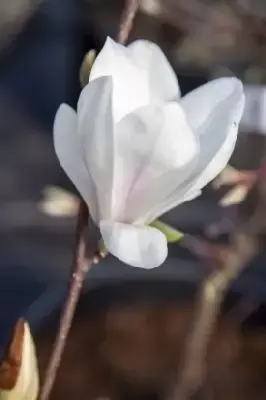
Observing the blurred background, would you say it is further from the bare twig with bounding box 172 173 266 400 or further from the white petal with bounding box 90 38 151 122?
the white petal with bounding box 90 38 151 122

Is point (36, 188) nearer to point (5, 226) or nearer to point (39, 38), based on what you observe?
point (5, 226)

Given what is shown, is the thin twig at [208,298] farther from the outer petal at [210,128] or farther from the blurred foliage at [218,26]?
the outer petal at [210,128]

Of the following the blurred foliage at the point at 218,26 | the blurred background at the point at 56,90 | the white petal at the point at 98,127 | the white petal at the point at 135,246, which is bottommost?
the blurred background at the point at 56,90

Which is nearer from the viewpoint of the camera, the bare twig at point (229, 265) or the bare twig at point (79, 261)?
the bare twig at point (79, 261)

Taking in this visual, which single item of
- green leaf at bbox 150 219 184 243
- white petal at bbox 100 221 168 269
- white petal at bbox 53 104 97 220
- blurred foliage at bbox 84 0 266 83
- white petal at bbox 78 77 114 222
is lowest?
blurred foliage at bbox 84 0 266 83

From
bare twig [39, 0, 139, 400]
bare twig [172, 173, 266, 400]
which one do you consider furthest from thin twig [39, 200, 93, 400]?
bare twig [172, 173, 266, 400]

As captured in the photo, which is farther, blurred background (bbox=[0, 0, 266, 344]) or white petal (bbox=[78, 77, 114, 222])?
blurred background (bbox=[0, 0, 266, 344])

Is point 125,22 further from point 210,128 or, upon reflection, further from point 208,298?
point 208,298

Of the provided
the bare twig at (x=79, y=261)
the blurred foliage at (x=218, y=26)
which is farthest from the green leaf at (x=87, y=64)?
the blurred foliage at (x=218, y=26)
